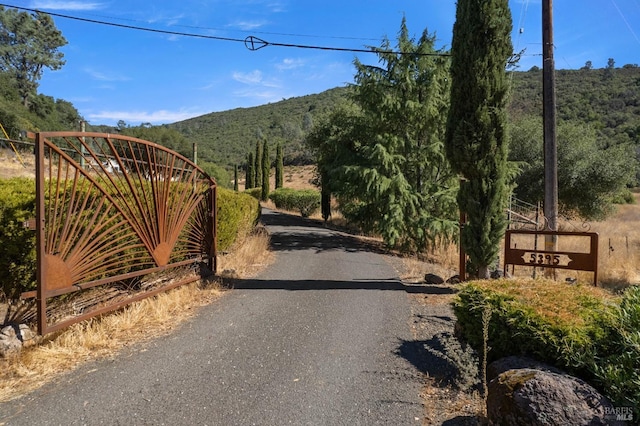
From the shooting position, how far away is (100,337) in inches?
173

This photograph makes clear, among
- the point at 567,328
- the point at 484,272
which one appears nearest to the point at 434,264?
the point at 484,272

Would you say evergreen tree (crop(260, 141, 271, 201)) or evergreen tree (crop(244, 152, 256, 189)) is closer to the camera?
evergreen tree (crop(260, 141, 271, 201))

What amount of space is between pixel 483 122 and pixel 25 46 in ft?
199

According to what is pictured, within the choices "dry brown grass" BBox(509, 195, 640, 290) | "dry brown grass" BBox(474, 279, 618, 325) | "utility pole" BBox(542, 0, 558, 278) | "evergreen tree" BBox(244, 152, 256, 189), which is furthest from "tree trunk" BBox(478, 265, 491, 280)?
"evergreen tree" BBox(244, 152, 256, 189)

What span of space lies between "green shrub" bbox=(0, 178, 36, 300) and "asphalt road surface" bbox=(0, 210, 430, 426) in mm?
1569

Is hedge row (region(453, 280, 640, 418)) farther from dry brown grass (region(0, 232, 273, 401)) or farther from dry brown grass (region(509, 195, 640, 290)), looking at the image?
dry brown grass (region(0, 232, 273, 401))

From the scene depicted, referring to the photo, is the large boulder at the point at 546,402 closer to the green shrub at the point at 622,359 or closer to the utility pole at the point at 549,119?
the green shrub at the point at 622,359

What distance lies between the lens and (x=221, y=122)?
4023 inches

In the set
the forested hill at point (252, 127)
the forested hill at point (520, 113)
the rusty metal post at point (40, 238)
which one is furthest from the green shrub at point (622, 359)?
the forested hill at point (252, 127)

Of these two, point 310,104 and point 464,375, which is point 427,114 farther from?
point 310,104

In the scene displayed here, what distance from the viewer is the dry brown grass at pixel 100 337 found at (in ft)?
11.8

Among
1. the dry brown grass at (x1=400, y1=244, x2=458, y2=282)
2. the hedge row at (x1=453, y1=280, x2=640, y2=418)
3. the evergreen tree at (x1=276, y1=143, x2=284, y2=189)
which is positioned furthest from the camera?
the evergreen tree at (x1=276, y1=143, x2=284, y2=189)

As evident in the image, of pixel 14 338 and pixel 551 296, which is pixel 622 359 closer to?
pixel 551 296

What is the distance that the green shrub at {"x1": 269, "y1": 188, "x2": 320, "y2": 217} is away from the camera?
1150 inches
